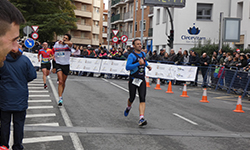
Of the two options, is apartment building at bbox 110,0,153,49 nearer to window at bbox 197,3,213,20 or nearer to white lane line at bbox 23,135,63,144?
window at bbox 197,3,213,20

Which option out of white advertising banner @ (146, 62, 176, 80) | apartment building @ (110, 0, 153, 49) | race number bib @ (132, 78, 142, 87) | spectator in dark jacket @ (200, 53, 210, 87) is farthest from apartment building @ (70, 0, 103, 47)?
race number bib @ (132, 78, 142, 87)

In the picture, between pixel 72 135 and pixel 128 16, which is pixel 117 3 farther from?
pixel 72 135

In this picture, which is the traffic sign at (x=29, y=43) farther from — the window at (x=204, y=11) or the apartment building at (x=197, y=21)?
the window at (x=204, y=11)

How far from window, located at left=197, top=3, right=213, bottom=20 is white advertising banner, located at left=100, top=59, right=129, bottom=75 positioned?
1528cm

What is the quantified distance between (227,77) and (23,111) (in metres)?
14.5

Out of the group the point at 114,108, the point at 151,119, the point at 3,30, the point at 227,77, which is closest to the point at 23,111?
the point at 3,30

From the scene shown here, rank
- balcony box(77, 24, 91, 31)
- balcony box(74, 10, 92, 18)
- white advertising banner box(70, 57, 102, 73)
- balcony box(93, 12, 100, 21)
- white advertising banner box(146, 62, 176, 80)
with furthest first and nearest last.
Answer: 1. balcony box(93, 12, 100, 21)
2. balcony box(77, 24, 91, 31)
3. balcony box(74, 10, 92, 18)
4. white advertising banner box(70, 57, 102, 73)
5. white advertising banner box(146, 62, 176, 80)

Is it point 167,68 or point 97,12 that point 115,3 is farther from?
point 167,68

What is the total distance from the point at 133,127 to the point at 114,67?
53.0ft

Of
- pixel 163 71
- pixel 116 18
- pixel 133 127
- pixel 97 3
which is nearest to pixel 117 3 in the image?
pixel 116 18

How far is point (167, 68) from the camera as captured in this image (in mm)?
22000

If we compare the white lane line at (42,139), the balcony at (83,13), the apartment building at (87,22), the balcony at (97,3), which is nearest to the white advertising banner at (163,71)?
the white lane line at (42,139)

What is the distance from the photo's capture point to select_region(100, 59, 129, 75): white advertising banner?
23938mm

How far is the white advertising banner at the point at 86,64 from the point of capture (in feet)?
81.8
